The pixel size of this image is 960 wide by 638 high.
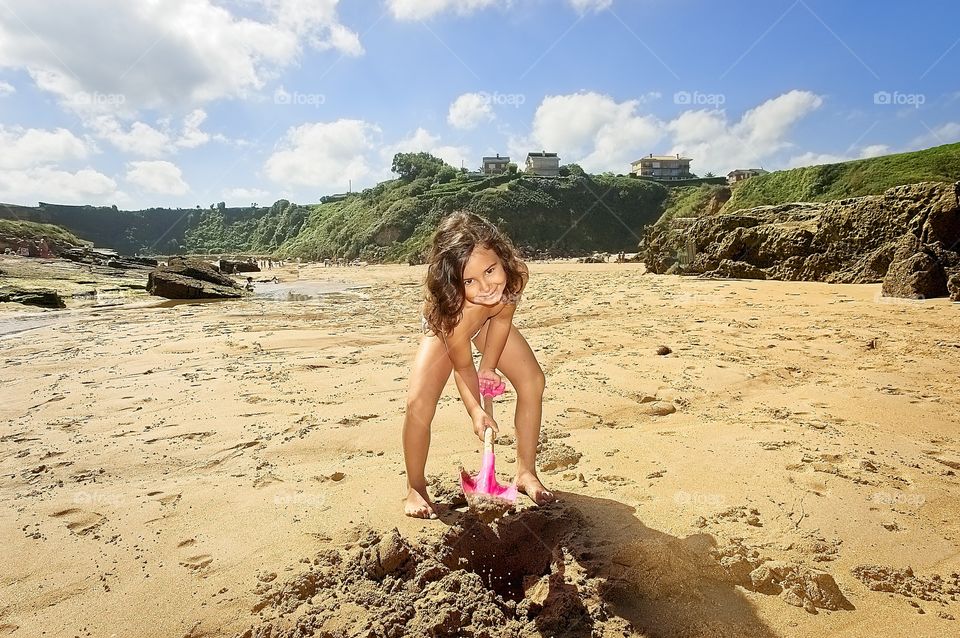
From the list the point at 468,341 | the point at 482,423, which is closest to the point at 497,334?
the point at 468,341

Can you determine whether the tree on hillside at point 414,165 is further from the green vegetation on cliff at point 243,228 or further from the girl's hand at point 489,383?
the girl's hand at point 489,383

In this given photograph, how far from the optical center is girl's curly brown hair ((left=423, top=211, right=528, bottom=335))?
2.04m

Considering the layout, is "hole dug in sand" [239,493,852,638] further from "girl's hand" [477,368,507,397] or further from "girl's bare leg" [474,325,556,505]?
"girl's hand" [477,368,507,397]

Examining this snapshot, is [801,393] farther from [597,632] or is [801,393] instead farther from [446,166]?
[446,166]

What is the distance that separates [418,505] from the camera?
203 cm

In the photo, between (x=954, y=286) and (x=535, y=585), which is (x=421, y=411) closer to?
(x=535, y=585)

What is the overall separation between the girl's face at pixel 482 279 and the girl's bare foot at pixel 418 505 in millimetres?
864

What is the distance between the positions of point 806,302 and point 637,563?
6.87 metres

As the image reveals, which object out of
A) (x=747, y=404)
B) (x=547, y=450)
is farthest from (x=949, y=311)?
(x=547, y=450)

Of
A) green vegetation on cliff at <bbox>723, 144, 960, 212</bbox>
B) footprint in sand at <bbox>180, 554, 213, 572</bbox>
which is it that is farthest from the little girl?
green vegetation on cliff at <bbox>723, 144, 960, 212</bbox>

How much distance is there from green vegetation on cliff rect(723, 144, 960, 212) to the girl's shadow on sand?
2727 centimetres

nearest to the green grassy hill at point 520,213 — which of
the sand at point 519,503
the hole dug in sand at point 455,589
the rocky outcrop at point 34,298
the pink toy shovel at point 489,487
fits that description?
the rocky outcrop at point 34,298

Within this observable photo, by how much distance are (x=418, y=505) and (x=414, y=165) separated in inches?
2566

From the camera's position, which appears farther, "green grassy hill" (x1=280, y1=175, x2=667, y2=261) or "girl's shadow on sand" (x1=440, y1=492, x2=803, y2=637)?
"green grassy hill" (x1=280, y1=175, x2=667, y2=261)
